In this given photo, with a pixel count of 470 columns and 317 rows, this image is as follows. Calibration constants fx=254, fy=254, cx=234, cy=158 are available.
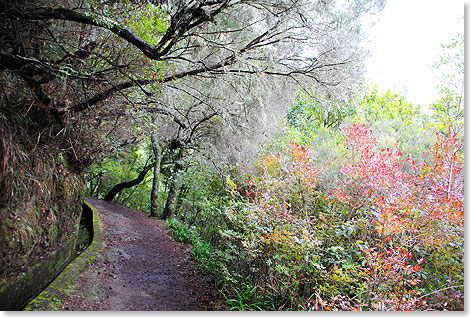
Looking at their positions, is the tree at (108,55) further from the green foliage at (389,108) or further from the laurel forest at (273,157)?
the green foliage at (389,108)

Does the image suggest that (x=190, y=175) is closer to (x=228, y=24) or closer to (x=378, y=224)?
(x=228, y=24)

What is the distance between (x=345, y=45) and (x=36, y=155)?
176 inches

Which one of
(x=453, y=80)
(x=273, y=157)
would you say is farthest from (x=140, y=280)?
(x=453, y=80)

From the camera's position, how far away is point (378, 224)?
284cm

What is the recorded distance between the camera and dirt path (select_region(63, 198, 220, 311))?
3.64 meters

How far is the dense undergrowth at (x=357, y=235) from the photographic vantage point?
7.89 ft

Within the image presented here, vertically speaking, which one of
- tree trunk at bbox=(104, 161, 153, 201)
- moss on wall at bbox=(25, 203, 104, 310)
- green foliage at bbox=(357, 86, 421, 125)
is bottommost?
moss on wall at bbox=(25, 203, 104, 310)

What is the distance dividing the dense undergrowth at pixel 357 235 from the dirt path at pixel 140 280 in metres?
0.48

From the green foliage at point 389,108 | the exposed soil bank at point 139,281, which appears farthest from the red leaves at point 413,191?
the green foliage at point 389,108

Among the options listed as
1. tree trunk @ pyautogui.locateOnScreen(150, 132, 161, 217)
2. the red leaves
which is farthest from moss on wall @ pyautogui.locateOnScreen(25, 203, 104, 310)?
tree trunk @ pyautogui.locateOnScreen(150, 132, 161, 217)

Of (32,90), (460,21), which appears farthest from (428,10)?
(32,90)

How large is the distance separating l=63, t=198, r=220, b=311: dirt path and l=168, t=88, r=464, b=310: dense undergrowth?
482mm

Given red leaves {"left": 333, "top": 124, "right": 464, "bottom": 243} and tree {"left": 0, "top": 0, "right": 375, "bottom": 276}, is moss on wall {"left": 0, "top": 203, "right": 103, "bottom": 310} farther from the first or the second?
red leaves {"left": 333, "top": 124, "right": 464, "bottom": 243}

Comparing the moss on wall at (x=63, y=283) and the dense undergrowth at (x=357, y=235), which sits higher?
the dense undergrowth at (x=357, y=235)
